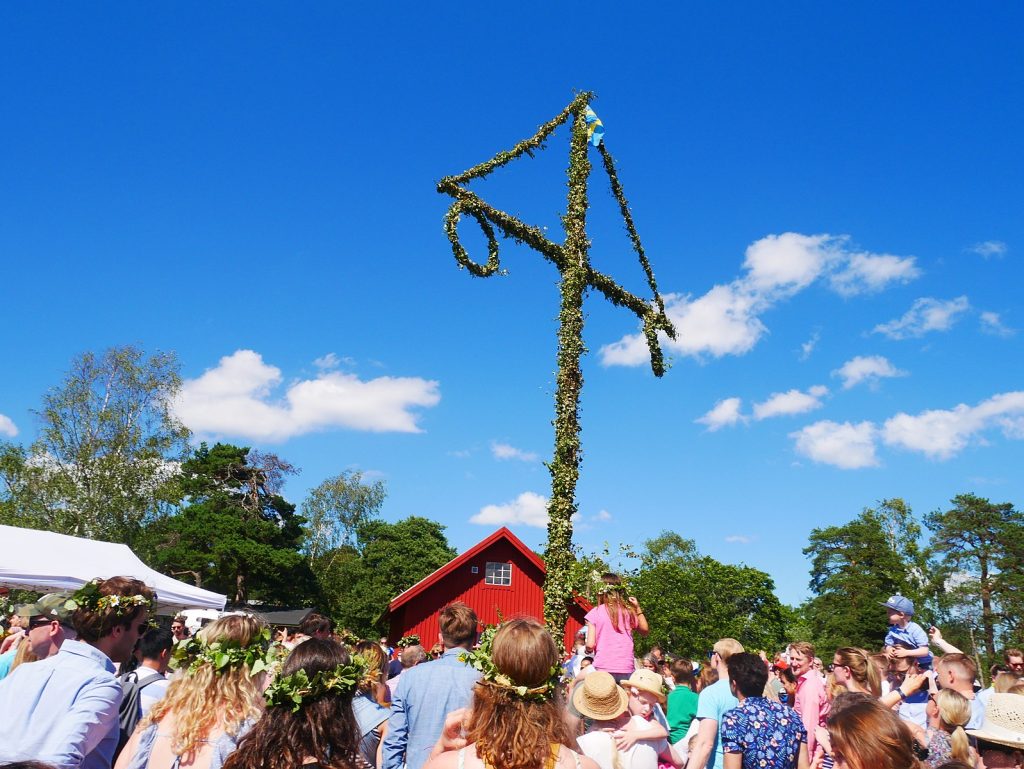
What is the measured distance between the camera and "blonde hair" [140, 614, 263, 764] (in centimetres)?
299

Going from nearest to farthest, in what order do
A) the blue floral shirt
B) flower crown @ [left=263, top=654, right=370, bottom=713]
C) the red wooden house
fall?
flower crown @ [left=263, top=654, right=370, bottom=713]
the blue floral shirt
the red wooden house

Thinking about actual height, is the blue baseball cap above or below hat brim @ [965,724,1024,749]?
above

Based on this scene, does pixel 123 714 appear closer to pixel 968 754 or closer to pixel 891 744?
pixel 891 744

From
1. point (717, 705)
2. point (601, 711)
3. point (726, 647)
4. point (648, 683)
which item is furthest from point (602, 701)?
point (726, 647)

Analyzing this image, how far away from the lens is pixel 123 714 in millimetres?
4160

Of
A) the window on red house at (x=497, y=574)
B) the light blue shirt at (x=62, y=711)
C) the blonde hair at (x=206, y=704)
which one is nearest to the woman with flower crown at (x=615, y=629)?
the blonde hair at (x=206, y=704)

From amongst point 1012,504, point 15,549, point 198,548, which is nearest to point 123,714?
point 15,549

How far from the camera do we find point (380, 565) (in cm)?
4788

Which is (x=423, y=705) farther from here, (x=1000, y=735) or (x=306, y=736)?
(x=1000, y=735)

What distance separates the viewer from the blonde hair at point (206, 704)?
2992 mm

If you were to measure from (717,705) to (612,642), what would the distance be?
1.81 meters

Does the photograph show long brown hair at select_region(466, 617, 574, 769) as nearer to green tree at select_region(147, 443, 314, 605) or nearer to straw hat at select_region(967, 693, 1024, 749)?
straw hat at select_region(967, 693, 1024, 749)

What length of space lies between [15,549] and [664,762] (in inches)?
440

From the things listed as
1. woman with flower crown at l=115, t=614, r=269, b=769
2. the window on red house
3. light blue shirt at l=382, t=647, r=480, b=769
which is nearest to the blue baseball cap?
light blue shirt at l=382, t=647, r=480, b=769
